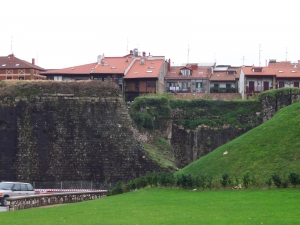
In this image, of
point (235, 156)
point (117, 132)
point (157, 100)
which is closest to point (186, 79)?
point (157, 100)

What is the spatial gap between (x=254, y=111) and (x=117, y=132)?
12.5 metres

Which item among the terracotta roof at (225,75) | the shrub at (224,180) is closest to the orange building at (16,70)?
the terracotta roof at (225,75)

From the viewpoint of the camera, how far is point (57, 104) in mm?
46031

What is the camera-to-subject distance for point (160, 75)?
62031mm

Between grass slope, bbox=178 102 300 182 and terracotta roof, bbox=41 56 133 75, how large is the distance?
1072 inches

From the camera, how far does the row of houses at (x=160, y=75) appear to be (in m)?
59.8

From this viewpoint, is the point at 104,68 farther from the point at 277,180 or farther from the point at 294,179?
the point at 294,179

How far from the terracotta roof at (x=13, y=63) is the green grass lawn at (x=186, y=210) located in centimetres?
4273

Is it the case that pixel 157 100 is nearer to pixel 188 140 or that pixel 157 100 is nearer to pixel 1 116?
pixel 188 140

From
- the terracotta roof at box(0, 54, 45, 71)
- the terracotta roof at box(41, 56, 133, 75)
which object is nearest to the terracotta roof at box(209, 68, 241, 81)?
the terracotta roof at box(41, 56, 133, 75)

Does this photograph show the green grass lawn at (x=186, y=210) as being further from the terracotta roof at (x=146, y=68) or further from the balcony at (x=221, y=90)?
the balcony at (x=221, y=90)

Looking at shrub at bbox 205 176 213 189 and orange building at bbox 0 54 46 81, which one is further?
orange building at bbox 0 54 46 81

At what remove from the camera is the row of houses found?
59.8 metres

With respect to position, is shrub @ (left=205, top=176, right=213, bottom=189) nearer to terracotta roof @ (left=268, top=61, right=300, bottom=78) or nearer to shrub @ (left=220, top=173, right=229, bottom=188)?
shrub @ (left=220, top=173, right=229, bottom=188)
